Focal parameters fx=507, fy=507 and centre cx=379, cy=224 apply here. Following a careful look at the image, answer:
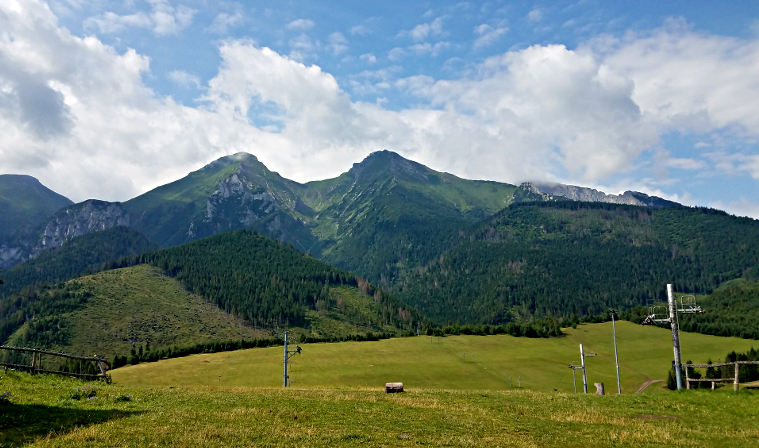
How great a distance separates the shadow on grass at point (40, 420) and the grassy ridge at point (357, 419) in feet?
0.15

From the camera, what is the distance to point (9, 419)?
2375 centimetres

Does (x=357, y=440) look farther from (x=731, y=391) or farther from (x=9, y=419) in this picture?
(x=731, y=391)

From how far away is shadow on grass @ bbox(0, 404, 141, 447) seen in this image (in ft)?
69.5

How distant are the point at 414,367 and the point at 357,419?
454ft

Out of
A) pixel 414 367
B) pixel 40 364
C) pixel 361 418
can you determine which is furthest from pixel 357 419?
pixel 414 367

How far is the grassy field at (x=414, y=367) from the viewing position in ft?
459

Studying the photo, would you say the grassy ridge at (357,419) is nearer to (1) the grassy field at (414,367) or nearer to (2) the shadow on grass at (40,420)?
(2) the shadow on grass at (40,420)

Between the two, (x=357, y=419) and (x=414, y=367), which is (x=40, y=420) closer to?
(x=357, y=419)

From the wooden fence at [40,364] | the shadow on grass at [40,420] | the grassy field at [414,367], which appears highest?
the wooden fence at [40,364]

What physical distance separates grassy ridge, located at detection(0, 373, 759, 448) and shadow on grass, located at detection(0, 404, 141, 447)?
0.15 feet

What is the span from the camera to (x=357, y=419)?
93.4ft

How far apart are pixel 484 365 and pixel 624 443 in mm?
152749

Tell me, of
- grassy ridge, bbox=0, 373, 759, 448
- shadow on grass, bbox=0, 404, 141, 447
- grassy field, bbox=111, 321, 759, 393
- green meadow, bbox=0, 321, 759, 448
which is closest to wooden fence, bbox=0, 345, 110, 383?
green meadow, bbox=0, 321, 759, 448

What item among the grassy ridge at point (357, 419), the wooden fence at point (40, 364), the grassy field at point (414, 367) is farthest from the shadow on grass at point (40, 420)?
the grassy field at point (414, 367)
